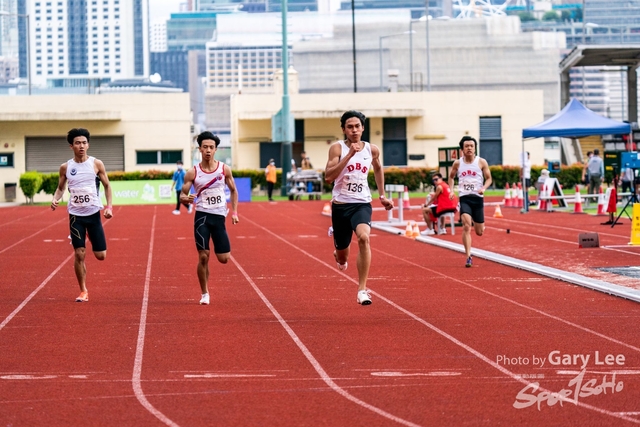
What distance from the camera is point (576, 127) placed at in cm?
3388

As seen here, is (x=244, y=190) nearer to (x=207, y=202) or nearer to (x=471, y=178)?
(x=471, y=178)

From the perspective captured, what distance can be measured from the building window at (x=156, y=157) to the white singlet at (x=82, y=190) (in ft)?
144

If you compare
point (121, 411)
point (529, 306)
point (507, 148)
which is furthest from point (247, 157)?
point (121, 411)

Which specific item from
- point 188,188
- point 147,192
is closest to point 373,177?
point 147,192

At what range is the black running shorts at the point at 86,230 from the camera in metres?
13.4

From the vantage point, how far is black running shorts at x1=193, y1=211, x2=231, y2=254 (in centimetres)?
1278

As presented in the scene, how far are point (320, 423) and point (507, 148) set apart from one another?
56076 mm

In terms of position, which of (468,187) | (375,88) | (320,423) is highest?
(375,88)

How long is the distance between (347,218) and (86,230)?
340 centimetres

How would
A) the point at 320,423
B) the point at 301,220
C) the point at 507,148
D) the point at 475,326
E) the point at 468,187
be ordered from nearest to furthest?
the point at 320,423, the point at 475,326, the point at 468,187, the point at 301,220, the point at 507,148

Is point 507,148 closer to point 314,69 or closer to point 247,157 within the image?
point 247,157

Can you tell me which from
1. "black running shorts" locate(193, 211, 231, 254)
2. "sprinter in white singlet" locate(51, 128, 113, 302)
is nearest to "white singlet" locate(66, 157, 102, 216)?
"sprinter in white singlet" locate(51, 128, 113, 302)

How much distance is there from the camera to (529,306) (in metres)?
12.5

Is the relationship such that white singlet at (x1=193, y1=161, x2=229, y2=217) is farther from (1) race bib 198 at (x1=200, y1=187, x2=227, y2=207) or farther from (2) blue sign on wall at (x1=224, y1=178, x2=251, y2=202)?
(2) blue sign on wall at (x1=224, y1=178, x2=251, y2=202)
